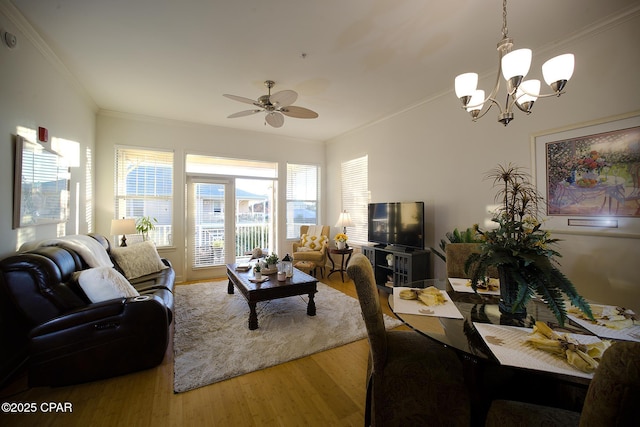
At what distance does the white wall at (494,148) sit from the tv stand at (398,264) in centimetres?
24

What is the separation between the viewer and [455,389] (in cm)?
131

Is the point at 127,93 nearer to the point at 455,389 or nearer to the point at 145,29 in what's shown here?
the point at 145,29

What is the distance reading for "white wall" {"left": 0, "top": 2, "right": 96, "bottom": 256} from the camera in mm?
2025

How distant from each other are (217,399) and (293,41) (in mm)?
3041

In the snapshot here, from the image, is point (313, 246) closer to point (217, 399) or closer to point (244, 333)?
point (244, 333)

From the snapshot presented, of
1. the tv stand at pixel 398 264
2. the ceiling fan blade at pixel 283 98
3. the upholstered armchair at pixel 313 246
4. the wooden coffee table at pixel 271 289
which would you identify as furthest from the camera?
the upholstered armchair at pixel 313 246

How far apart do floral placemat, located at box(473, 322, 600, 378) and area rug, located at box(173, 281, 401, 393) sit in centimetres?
163

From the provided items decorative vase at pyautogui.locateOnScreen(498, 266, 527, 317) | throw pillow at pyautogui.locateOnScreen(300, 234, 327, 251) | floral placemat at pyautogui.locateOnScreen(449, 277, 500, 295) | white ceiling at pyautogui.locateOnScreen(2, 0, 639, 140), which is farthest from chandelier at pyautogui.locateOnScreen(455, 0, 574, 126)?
throw pillow at pyautogui.locateOnScreen(300, 234, 327, 251)

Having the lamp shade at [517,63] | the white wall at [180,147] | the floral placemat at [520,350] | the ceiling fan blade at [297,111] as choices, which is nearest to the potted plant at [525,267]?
the floral placemat at [520,350]

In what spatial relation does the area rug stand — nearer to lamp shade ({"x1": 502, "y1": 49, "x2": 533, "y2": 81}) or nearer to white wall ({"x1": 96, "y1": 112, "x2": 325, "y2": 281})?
white wall ({"x1": 96, "y1": 112, "x2": 325, "y2": 281})

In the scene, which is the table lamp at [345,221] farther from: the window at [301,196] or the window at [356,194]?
the window at [301,196]

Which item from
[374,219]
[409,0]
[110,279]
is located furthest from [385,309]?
[409,0]

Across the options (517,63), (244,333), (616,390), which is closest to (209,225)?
(244,333)

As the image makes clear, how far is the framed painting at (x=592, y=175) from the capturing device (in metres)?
2.09
